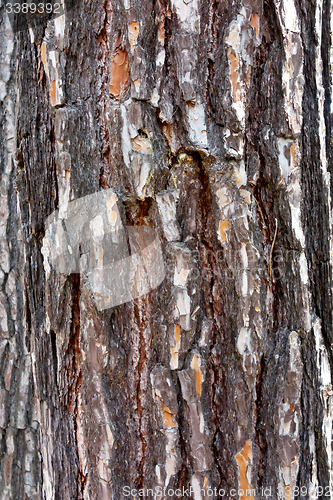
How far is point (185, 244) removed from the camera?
907mm

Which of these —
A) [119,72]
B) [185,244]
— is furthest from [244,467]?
[119,72]

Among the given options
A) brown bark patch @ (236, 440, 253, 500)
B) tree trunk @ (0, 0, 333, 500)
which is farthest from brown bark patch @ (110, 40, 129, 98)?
brown bark patch @ (236, 440, 253, 500)

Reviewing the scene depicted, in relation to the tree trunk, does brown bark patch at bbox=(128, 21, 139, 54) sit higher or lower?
higher

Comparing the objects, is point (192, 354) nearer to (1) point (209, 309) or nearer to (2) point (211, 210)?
(1) point (209, 309)

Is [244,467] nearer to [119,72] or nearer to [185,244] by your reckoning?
[185,244]

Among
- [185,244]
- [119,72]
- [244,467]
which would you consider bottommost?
[244,467]

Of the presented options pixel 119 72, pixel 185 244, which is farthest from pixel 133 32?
pixel 185 244

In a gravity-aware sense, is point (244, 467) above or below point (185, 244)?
below

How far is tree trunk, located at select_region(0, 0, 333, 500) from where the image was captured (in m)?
0.87

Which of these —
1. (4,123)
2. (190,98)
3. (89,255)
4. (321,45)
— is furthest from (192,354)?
(4,123)

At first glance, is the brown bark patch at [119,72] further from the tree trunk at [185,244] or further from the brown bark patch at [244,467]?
the brown bark patch at [244,467]

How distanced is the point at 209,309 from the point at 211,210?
0.25 metres

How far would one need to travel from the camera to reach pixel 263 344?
0.91 meters

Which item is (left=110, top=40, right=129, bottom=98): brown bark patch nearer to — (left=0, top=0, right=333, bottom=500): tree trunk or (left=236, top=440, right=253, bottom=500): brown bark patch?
(left=0, top=0, right=333, bottom=500): tree trunk
